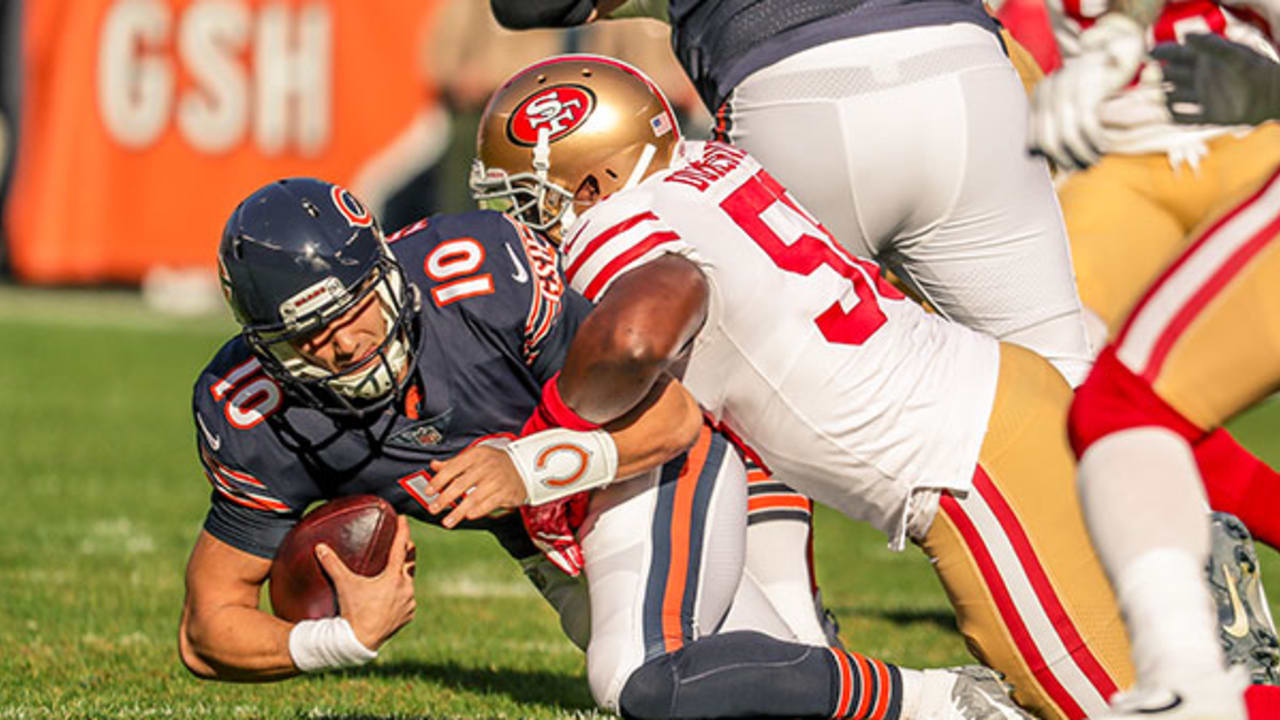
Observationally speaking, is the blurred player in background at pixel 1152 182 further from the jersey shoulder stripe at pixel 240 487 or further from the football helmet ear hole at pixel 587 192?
the jersey shoulder stripe at pixel 240 487

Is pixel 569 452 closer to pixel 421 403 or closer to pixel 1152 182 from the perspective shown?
pixel 421 403

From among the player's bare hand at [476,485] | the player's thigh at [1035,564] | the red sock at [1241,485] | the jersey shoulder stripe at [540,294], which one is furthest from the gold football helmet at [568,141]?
the red sock at [1241,485]

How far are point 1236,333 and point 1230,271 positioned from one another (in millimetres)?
82

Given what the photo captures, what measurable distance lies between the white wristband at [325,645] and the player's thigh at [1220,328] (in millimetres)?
1404

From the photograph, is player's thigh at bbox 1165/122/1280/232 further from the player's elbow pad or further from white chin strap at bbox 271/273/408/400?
white chin strap at bbox 271/273/408/400

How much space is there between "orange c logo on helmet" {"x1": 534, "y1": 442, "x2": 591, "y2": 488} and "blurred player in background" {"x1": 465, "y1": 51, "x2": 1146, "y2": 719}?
0.22 ft

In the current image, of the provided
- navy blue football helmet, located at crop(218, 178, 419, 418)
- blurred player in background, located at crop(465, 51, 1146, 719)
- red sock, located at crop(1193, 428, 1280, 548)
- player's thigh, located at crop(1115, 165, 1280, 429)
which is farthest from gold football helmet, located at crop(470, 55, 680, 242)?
player's thigh, located at crop(1115, 165, 1280, 429)

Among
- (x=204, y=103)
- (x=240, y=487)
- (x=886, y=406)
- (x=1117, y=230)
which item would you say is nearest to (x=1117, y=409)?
(x=886, y=406)

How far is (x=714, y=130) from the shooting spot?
3.84m

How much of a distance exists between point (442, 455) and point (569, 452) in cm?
41

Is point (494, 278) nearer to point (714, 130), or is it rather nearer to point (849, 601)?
point (714, 130)

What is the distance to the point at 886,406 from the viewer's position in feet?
10.4

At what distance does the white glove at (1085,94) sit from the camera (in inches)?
98.8

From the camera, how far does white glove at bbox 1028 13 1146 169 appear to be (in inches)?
98.8
